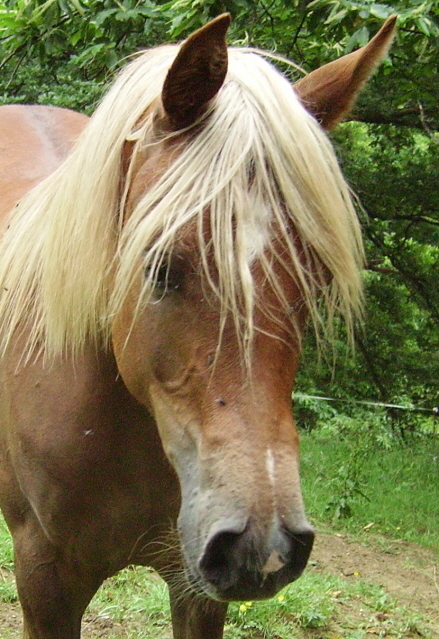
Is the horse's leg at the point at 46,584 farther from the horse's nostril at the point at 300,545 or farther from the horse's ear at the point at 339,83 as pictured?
the horse's ear at the point at 339,83

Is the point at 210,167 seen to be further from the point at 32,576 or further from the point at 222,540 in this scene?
the point at 32,576

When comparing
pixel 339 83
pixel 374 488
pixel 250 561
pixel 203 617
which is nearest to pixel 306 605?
pixel 203 617

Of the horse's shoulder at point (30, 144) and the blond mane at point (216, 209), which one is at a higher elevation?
the blond mane at point (216, 209)

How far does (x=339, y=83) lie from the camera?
2.01 meters

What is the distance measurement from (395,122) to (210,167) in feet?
14.6

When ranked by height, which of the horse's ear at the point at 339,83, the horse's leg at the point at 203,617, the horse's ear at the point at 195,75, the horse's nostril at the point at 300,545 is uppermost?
the horse's ear at the point at 195,75

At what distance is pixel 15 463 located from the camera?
2291mm

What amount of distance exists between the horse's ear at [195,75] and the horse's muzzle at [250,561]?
91 cm

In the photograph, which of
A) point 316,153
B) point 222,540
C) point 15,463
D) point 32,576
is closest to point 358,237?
point 316,153


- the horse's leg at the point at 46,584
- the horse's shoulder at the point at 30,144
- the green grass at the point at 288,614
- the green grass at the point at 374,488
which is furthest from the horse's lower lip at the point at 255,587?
the green grass at the point at 374,488

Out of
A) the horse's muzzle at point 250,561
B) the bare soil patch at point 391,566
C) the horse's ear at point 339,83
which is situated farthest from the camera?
the bare soil patch at point 391,566

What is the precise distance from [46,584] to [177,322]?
101 centimetres

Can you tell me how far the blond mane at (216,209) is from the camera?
167cm

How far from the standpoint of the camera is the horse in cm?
156
